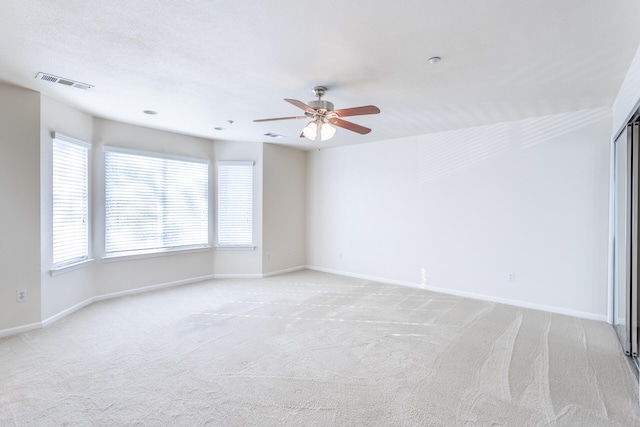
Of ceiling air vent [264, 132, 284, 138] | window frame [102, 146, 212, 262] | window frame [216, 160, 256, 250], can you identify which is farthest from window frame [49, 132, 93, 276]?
ceiling air vent [264, 132, 284, 138]

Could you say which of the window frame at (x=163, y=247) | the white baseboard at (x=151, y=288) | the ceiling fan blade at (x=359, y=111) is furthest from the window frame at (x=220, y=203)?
the ceiling fan blade at (x=359, y=111)

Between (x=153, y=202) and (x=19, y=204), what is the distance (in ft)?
6.00

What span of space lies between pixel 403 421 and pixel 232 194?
192 inches

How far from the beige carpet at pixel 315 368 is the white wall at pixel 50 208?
0.35 m

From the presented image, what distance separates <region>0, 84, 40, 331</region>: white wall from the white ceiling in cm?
32

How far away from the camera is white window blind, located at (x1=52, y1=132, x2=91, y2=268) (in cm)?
392

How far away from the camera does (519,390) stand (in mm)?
2467

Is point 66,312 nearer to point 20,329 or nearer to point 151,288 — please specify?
point 20,329

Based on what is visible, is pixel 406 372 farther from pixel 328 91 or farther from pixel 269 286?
pixel 269 286

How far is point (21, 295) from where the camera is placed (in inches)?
138

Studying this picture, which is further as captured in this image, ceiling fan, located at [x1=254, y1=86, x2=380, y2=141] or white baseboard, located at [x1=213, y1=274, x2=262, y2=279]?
white baseboard, located at [x1=213, y1=274, x2=262, y2=279]

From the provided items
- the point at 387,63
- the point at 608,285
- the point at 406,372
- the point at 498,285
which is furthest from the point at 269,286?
the point at 608,285

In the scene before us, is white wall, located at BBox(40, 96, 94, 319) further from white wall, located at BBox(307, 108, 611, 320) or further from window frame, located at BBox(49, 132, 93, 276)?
white wall, located at BBox(307, 108, 611, 320)

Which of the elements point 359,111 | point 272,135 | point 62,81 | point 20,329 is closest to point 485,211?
point 359,111
